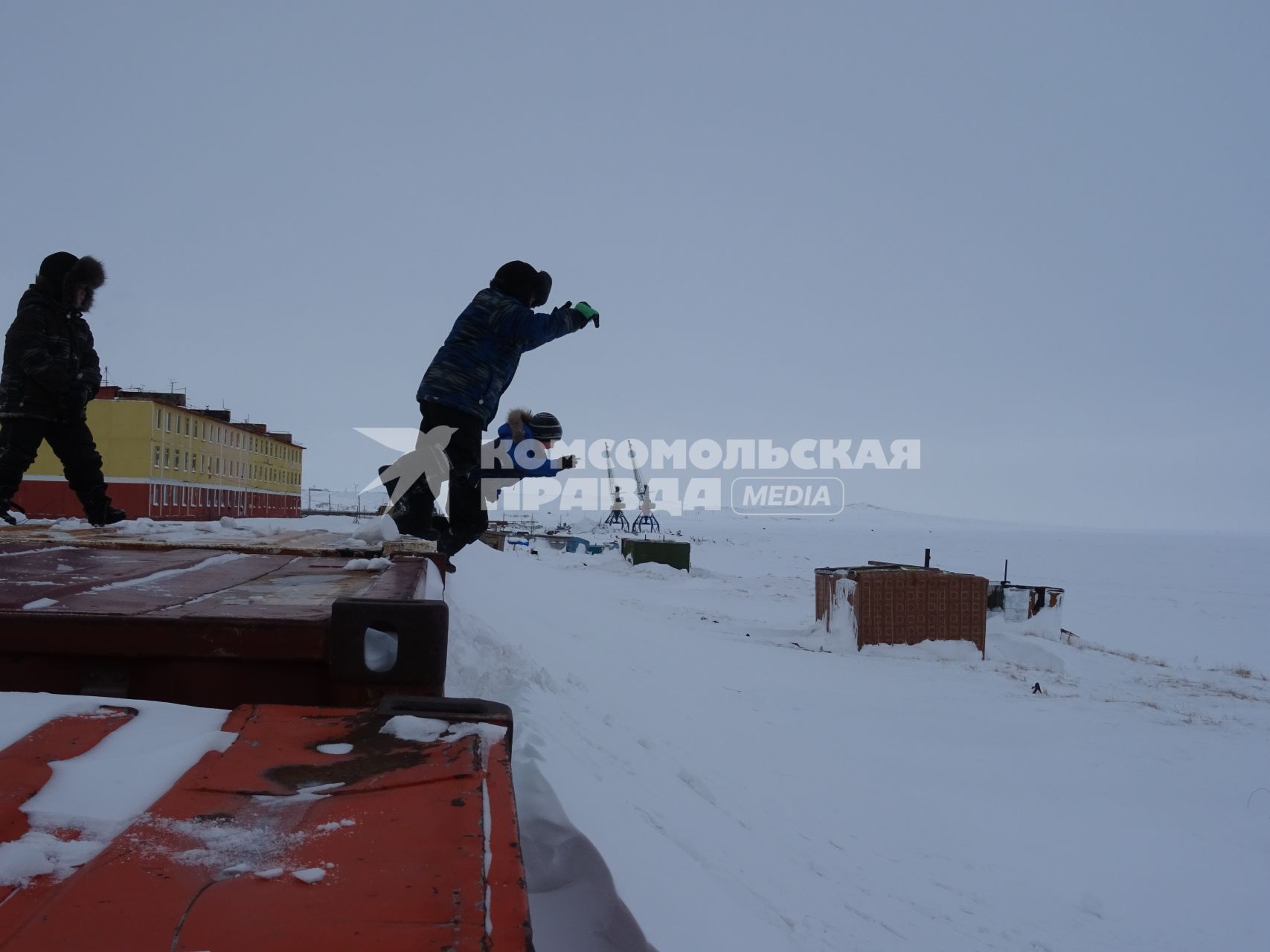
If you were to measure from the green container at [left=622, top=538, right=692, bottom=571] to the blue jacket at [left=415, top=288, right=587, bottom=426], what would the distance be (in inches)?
1045

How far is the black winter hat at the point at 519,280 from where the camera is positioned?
430cm

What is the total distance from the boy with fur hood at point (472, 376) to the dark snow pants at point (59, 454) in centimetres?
281

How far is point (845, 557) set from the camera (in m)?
59.2

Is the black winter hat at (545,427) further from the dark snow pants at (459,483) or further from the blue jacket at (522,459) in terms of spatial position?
the dark snow pants at (459,483)

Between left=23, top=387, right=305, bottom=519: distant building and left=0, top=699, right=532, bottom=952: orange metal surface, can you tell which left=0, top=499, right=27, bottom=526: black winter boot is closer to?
left=0, top=699, right=532, bottom=952: orange metal surface

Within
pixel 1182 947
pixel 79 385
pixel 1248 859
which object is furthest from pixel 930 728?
pixel 79 385

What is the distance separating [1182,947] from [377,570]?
3.77 m

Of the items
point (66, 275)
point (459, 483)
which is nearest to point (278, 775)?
point (459, 483)

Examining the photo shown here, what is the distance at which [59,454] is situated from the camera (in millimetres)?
5824

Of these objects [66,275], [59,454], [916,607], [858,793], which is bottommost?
[858,793]

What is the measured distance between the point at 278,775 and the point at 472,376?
307cm

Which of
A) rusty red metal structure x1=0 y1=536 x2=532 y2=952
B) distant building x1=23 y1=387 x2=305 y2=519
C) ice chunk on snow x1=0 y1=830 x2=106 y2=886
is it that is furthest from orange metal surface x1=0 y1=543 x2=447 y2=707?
distant building x1=23 y1=387 x2=305 y2=519

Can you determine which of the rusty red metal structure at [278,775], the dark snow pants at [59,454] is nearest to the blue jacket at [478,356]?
the rusty red metal structure at [278,775]

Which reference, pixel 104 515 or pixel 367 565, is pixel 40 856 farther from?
pixel 104 515
